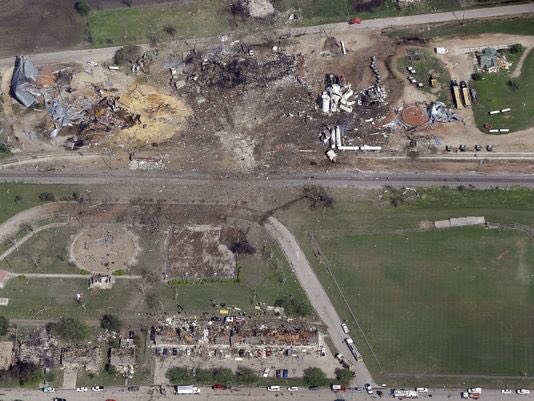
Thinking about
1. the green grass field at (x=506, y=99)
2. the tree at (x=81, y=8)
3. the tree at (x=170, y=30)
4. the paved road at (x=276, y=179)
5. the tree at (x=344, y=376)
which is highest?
the tree at (x=81, y=8)

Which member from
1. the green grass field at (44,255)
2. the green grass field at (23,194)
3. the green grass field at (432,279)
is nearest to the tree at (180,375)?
the green grass field at (44,255)

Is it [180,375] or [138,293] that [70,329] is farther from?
[180,375]

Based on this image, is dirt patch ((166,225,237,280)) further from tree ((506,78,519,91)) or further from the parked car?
tree ((506,78,519,91))

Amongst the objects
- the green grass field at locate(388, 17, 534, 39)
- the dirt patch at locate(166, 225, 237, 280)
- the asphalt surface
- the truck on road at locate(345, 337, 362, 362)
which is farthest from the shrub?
the truck on road at locate(345, 337, 362, 362)

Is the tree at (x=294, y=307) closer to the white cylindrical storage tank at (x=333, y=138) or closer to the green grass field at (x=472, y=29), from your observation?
the white cylindrical storage tank at (x=333, y=138)

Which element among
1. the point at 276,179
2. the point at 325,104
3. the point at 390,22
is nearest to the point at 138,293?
the point at 276,179

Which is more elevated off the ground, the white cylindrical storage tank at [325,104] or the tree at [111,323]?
the white cylindrical storage tank at [325,104]

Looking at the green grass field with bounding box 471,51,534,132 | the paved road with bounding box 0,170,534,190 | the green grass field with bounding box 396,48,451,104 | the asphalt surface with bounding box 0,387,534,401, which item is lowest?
the asphalt surface with bounding box 0,387,534,401
